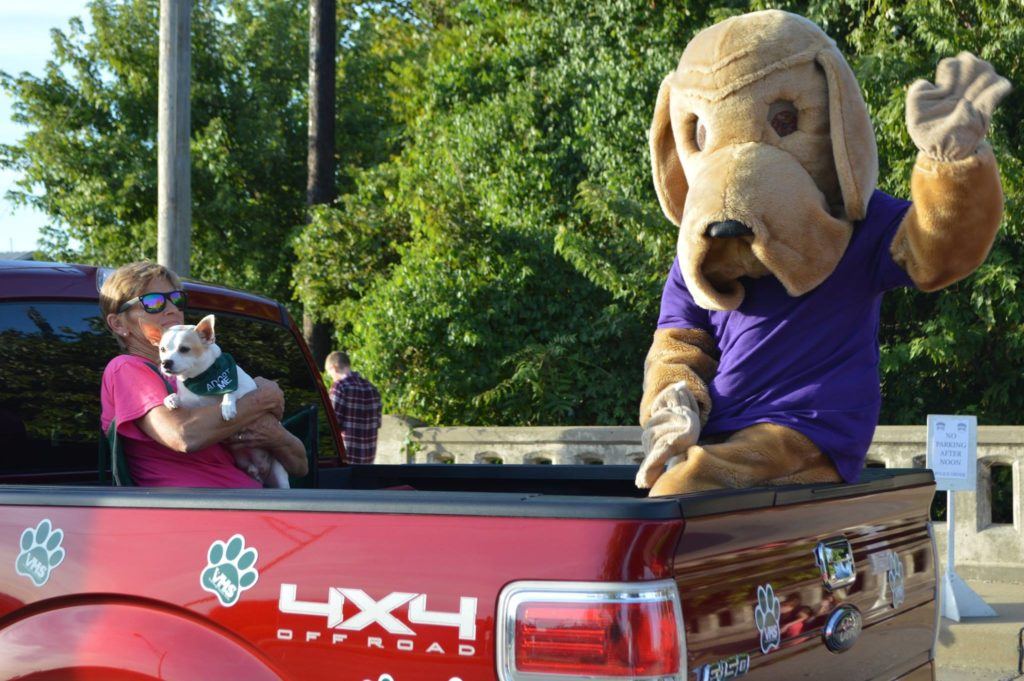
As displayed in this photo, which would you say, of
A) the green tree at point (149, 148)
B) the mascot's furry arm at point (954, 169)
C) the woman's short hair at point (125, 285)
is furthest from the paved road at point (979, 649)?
the green tree at point (149, 148)

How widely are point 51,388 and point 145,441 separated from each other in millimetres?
706

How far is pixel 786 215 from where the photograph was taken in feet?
11.3

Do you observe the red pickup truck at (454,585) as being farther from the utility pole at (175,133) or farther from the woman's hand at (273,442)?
the utility pole at (175,133)

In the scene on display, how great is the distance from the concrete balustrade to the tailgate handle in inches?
247

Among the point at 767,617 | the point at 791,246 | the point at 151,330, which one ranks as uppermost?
the point at 791,246

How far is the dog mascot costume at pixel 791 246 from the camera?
3355mm

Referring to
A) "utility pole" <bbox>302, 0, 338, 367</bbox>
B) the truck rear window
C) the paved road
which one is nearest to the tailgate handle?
the truck rear window

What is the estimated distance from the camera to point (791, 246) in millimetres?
3424

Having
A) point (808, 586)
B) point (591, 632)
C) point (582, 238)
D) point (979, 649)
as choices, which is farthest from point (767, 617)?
point (582, 238)

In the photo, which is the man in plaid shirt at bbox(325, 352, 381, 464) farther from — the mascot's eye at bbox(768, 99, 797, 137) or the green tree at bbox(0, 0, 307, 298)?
the green tree at bbox(0, 0, 307, 298)

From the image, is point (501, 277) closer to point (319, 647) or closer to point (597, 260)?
point (597, 260)

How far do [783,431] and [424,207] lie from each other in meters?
10.0

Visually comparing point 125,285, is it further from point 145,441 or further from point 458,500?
point 458,500

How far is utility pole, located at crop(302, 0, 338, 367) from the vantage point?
53.4 feet
